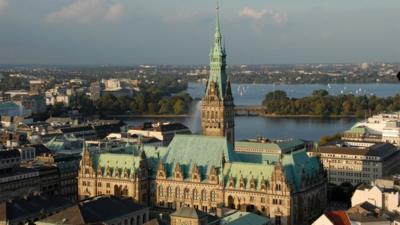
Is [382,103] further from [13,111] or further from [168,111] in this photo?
[13,111]

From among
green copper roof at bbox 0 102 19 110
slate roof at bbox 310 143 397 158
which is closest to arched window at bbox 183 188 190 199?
slate roof at bbox 310 143 397 158

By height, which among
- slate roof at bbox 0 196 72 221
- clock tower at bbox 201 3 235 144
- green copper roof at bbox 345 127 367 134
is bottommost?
slate roof at bbox 0 196 72 221

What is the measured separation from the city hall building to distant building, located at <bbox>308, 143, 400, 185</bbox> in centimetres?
1546

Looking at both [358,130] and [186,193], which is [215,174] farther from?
[358,130]

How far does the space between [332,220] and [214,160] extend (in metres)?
11.6

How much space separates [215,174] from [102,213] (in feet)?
31.2

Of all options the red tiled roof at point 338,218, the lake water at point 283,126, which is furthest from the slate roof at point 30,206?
the lake water at point 283,126

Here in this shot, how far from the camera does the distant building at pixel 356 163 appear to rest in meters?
65.2

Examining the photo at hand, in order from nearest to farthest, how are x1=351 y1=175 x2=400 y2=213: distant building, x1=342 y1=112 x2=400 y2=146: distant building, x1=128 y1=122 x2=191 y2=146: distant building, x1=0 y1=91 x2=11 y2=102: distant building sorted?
x1=351 y1=175 x2=400 y2=213: distant building < x1=342 y1=112 x2=400 y2=146: distant building < x1=128 y1=122 x2=191 y2=146: distant building < x1=0 y1=91 x2=11 y2=102: distant building

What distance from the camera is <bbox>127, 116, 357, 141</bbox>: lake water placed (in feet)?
324

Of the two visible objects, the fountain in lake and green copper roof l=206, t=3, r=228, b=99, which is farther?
the fountain in lake

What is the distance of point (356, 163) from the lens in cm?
6594

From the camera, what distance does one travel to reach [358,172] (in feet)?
217

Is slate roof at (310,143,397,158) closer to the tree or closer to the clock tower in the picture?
the clock tower
